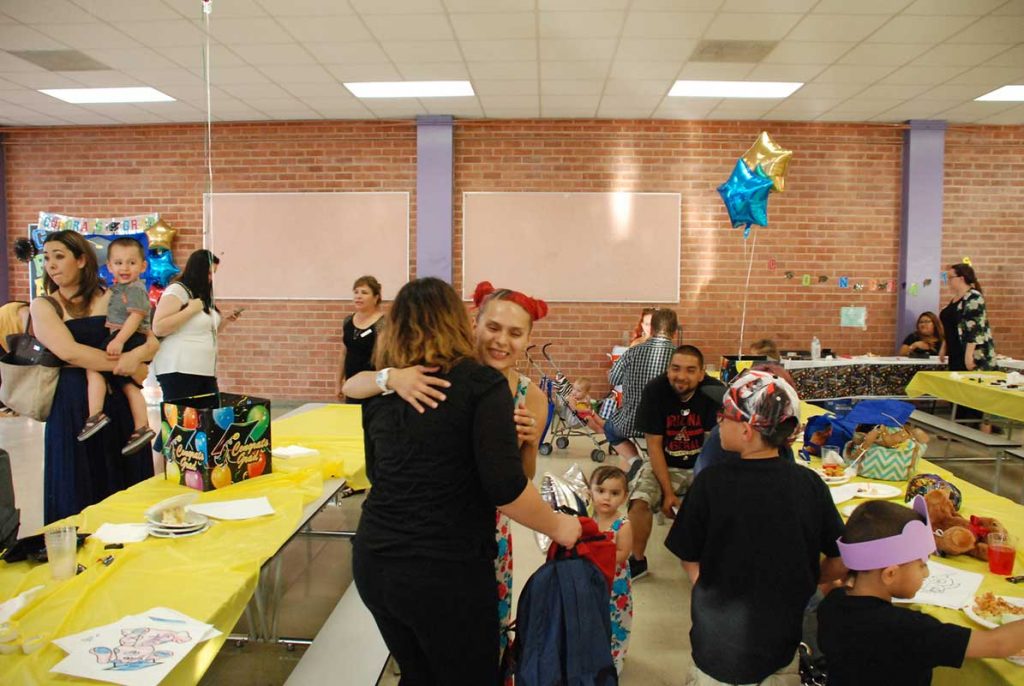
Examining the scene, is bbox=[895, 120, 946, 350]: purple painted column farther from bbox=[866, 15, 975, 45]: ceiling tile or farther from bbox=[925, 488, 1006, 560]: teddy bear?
bbox=[925, 488, 1006, 560]: teddy bear

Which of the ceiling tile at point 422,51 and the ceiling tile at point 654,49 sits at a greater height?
the ceiling tile at point 422,51

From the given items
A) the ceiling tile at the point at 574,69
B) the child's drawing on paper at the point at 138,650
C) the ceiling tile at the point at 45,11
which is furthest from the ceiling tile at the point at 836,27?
the ceiling tile at the point at 45,11

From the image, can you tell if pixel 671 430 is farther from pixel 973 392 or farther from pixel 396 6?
pixel 396 6

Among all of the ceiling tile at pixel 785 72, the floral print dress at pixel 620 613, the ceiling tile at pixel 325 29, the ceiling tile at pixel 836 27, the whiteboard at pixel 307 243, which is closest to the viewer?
the floral print dress at pixel 620 613

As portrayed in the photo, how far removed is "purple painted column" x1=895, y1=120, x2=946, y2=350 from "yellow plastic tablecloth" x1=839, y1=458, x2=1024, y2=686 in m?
5.18

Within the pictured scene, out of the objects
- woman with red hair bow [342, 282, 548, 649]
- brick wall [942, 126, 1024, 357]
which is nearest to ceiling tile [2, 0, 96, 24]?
woman with red hair bow [342, 282, 548, 649]

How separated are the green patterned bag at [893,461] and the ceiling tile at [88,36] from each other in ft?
19.5

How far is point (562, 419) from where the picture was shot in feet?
18.4

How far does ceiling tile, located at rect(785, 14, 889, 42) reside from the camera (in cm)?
442

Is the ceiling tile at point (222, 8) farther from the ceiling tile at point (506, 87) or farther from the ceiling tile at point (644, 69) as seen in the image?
the ceiling tile at point (644, 69)

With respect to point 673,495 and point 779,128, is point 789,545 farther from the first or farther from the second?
point 779,128

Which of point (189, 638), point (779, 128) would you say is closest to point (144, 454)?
point (189, 638)

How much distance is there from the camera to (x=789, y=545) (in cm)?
157

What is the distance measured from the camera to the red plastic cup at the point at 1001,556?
1.70 metres
